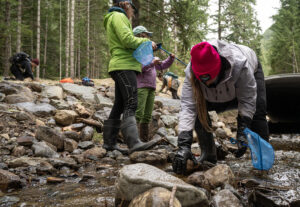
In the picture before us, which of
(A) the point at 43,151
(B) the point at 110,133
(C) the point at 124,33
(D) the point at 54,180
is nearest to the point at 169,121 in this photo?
(B) the point at 110,133

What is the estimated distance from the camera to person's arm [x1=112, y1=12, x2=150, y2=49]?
3014mm

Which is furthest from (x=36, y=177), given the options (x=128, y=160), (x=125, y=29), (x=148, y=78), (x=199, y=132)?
(x=148, y=78)

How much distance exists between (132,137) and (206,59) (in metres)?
1.48

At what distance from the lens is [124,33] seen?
9.90ft

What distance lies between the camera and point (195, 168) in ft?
8.05

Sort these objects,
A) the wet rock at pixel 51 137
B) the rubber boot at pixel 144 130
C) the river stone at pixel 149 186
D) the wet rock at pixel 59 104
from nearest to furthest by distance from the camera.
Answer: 1. the river stone at pixel 149 186
2. the wet rock at pixel 51 137
3. the rubber boot at pixel 144 130
4. the wet rock at pixel 59 104

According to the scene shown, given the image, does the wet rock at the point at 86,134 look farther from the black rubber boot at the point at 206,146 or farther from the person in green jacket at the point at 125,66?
the black rubber boot at the point at 206,146

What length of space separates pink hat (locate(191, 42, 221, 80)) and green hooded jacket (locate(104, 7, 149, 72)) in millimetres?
1235

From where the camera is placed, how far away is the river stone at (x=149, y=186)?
4.85 ft

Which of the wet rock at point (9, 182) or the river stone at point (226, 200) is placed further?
the wet rock at point (9, 182)

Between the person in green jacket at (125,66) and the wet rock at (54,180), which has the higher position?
the person in green jacket at (125,66)

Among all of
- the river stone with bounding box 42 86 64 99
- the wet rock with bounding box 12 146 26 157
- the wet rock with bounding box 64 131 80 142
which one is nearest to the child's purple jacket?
the wet rock with bounding box 64 131 80 142

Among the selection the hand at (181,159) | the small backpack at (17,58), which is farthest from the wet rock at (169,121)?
the small backpack at (17,58)

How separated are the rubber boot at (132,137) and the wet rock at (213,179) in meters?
1.02
